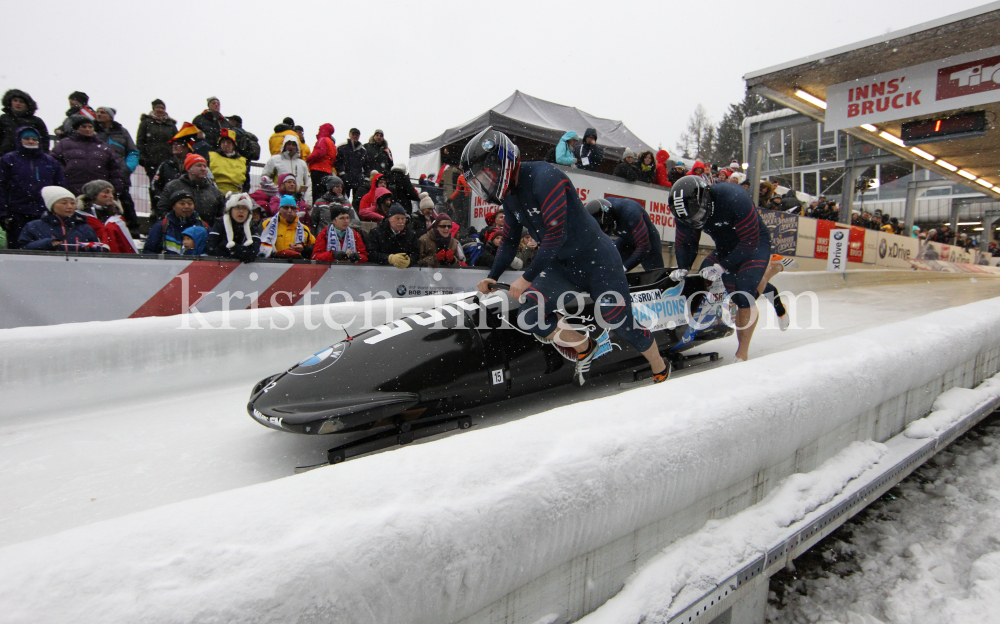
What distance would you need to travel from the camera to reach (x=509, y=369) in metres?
2.44

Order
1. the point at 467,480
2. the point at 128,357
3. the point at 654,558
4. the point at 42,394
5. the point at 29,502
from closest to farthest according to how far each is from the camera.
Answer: the point at 467,480
the point at 654,558
the point at 29,502
the point at 42,394
the point at 128,357

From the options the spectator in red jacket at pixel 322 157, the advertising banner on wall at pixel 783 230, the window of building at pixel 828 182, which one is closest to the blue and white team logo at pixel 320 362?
the spectator in red jacket at pixel 322 157

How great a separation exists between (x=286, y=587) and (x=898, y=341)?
2446 millimetres

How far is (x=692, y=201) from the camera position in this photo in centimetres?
337

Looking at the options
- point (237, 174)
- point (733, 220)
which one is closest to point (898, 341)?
point (733, 220)

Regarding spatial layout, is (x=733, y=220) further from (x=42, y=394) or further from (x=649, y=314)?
(x=42, y=394)

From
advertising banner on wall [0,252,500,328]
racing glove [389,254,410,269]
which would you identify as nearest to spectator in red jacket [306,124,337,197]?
racing glove [389,254,410,269]

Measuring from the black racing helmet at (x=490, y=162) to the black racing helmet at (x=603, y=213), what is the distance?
1.40 meters

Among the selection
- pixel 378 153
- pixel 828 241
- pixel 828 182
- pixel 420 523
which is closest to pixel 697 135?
pixel 828 182

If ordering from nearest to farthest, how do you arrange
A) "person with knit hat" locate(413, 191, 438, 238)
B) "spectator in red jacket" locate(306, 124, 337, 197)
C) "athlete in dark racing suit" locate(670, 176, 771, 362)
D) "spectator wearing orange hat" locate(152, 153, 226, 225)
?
"athlete in dark racing suit" locate(670, 176, 771, 362)
"spectator wearing orange hat" locate(152, 153, 226, 225)
"person with knit hat" locate(413, 191, 438, 238)
"spectator in red jacket" locate(306, 124, 337, 197)

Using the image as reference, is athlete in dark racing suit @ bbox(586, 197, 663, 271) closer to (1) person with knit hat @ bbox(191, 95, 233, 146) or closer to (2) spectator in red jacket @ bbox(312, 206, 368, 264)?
(2) spectator in red jacket @ bbox(312, 206, 368, 264)

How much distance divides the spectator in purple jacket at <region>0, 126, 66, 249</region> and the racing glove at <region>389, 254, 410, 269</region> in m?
2.77

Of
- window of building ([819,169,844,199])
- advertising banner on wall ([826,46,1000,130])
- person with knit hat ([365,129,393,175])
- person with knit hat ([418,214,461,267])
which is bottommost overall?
person with knit hat ([418,214,461,267])

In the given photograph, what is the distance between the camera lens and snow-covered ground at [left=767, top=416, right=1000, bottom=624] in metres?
1.54
